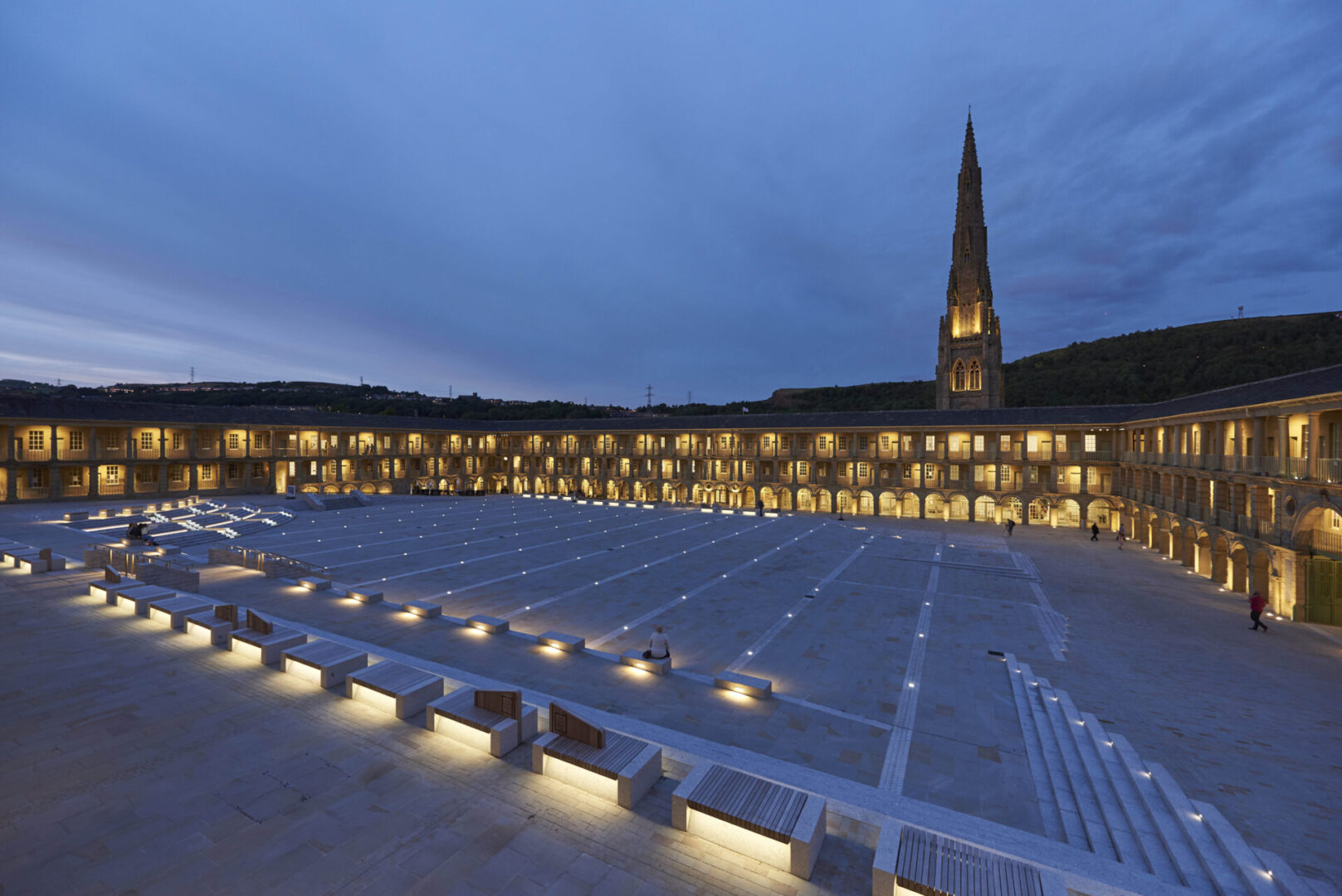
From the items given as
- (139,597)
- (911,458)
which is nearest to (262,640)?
(139,597)

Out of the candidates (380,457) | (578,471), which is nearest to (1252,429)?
(578,471)

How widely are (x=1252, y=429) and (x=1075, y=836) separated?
82.0 ft

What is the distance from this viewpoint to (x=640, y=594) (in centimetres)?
1862

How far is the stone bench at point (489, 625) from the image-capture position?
14.1 m

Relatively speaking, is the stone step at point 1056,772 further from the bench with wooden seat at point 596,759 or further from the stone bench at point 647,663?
the stone bench at point 647,663

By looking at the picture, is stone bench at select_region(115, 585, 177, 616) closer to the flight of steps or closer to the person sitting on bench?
the person sitting on bench

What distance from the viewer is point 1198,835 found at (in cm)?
724

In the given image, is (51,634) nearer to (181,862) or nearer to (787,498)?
(181,862)

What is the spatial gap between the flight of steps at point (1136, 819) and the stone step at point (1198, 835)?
1cm

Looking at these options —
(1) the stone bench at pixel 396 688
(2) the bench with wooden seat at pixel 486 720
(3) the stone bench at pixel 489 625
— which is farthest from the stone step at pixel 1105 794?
(3) the stone bench at pixel 489 625

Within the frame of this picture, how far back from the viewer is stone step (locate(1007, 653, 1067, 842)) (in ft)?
24.4

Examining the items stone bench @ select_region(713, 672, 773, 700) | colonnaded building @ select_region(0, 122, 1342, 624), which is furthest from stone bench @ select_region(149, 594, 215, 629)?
colonnaded building @ select_region(0, 122, 1342, 624)

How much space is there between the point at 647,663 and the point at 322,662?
6468mm

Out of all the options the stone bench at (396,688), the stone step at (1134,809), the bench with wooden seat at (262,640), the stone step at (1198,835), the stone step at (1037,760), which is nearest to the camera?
the stone step at (1198,835)
